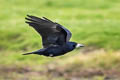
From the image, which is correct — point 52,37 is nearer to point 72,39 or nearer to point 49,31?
point 49,31

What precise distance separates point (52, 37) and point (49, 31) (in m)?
0.15

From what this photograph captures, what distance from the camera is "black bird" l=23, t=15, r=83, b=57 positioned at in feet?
40.3

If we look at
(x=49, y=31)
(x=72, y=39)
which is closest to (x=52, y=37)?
(x=49, y=31)

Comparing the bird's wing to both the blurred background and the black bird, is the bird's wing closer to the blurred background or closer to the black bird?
the black bird

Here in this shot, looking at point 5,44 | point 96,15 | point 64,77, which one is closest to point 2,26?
point 5,44

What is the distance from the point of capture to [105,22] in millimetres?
20797

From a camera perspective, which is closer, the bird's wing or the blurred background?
the bird's wing

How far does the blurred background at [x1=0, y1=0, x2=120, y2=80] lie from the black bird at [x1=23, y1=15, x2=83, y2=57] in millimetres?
4876

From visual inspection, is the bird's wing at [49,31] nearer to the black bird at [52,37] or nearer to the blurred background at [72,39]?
the black bird at [52,37]

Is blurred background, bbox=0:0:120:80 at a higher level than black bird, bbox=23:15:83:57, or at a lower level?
A: lower

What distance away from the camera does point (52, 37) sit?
12.5m

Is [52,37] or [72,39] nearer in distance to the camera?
[52,37]

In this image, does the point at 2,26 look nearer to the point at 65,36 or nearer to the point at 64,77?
the point at 64,77

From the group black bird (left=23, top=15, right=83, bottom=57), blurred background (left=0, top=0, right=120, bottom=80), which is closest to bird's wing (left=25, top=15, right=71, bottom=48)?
black bird (left=23, top=15, right=83, bottom=57)
